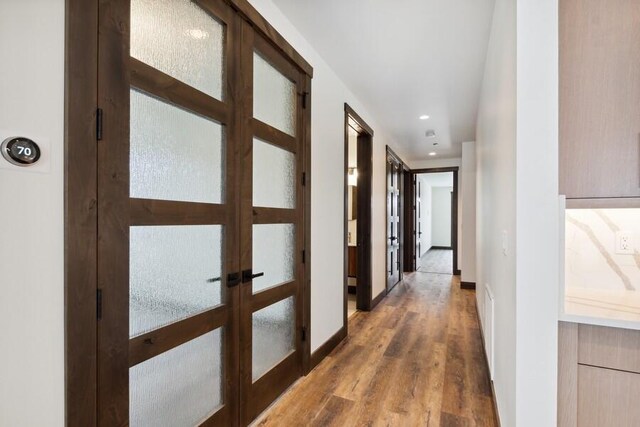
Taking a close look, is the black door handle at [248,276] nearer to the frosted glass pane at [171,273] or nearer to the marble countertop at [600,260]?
the frosted glass pane at [171,273]

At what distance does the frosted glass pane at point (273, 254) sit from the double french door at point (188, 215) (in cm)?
1

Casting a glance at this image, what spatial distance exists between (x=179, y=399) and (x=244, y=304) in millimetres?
536

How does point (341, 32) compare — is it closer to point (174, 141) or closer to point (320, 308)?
point (174, 141)

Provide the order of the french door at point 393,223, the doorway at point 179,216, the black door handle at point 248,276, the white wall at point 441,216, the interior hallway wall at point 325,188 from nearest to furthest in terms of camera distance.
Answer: the doorway at point 179,216
the black door handle at point 248,276
the interior hallway wall at point 325,188
the french door at point 393,223
the white wall at point 441,216

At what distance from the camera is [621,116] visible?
1.34m

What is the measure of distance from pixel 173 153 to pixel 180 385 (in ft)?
3.49

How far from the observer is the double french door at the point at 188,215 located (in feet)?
3.88

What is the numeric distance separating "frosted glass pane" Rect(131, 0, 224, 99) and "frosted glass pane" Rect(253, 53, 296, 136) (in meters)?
0.32

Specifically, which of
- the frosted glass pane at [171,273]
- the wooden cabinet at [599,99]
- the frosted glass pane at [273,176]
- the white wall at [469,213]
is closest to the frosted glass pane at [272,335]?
the frosted glass pane at [171,273]

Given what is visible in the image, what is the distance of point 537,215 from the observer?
1.35 meters

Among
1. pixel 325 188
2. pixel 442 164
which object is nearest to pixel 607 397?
pixel 325 188

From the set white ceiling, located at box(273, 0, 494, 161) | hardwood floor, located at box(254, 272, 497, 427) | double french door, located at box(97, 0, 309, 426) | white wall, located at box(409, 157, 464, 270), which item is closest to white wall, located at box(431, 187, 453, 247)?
white wall, located at box(409, 157, 464, 270)
